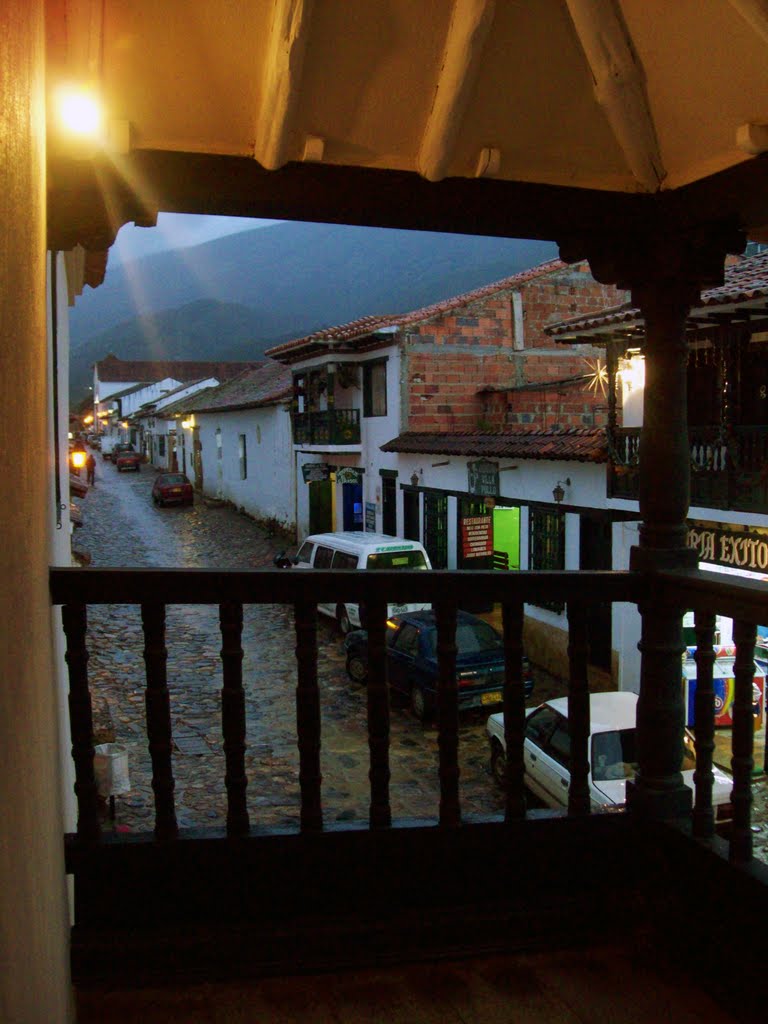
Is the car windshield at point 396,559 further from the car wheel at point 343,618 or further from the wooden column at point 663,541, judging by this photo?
the wooden column at point 663,541

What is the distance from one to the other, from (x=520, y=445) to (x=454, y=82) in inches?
489

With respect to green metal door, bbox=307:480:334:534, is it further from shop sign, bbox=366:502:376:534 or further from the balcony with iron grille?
shop sign, bbox=366:502:376:534

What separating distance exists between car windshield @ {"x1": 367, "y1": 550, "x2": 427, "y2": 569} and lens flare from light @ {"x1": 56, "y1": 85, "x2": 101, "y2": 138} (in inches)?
454

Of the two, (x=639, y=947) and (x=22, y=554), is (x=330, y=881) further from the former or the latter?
(x=22, y=554)

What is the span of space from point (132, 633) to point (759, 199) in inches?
540

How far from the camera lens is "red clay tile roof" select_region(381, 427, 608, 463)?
1318 cm

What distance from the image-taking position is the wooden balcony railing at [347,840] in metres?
2.61

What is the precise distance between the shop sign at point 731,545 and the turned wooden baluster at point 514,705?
777cm

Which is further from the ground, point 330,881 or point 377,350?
point 377,350

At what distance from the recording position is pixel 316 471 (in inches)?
958

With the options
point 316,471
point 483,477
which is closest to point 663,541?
point 483,477

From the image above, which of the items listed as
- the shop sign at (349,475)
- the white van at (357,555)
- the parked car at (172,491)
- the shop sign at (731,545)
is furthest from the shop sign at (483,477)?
the parked car at (172,491)

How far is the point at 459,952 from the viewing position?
8.74 ft

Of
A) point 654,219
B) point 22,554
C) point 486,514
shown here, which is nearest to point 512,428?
point 486,514
